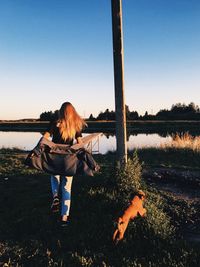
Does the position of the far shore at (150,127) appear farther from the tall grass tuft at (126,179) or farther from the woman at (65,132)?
the woman at (65,132)

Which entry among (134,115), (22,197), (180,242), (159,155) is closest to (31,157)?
(22,197)

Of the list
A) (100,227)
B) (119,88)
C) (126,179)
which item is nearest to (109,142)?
(119,88)

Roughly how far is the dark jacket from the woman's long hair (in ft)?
0.84

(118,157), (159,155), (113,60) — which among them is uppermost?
(113,60)

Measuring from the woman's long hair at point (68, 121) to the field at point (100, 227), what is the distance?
1569mm

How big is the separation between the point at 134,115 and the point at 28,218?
8756 cm

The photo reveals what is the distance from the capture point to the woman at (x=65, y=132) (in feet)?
20.9

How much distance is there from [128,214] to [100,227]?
63 cm

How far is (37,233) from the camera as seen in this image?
20.3 ft

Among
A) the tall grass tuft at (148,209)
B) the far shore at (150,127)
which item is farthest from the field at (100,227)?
the far shore at (150,127)

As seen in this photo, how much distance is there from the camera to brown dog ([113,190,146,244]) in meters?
5.53

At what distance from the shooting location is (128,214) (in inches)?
227

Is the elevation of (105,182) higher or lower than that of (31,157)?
lower

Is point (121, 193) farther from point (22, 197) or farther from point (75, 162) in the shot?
point (22, 197)
